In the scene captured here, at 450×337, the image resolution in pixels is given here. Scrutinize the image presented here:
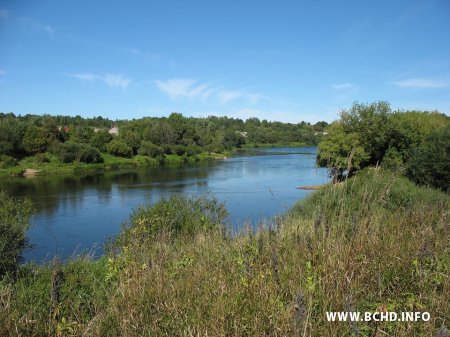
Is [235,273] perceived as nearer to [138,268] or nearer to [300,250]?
[300,250]

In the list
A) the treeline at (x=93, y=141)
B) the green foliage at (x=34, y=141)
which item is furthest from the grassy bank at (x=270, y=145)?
the green foliage at (x=34, y=141)

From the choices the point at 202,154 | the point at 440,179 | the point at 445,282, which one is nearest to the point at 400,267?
the point at 445,282

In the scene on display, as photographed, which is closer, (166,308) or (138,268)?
(166,308)

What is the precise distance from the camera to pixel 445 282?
247 cm

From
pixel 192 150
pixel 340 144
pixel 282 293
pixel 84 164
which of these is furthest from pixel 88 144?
pixel 282 293

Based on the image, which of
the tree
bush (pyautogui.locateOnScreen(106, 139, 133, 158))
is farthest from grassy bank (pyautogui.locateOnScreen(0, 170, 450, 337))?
bush (pyautogui.locateOnScreen(106, 139, 133, 158))

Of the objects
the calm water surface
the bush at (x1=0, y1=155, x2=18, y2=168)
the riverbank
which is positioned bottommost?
the calm water surface

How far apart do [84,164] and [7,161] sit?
11163 mm

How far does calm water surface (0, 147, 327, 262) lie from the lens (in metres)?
21.5

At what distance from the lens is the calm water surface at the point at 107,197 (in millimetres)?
21516

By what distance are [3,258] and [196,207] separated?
24.7 ft

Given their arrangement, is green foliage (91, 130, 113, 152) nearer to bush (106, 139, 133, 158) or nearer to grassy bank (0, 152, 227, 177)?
bush (106, 139, 133, 158)

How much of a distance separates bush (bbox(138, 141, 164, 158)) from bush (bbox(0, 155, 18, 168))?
23.5 meters

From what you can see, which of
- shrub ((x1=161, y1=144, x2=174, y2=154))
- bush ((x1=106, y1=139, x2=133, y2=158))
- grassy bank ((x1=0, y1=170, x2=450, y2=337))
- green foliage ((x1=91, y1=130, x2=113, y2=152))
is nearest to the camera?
grassy bank ((x1=0, y1=170, x2=450, y2=337))
